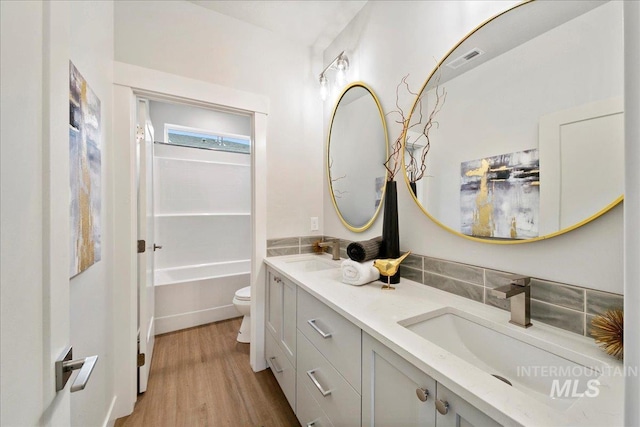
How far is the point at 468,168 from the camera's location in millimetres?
1108

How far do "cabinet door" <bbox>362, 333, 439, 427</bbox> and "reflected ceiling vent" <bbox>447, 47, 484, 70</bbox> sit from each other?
1.22 metres

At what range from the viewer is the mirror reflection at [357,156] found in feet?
5.44

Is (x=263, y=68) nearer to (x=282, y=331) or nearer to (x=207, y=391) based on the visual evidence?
(x=282, y=331)

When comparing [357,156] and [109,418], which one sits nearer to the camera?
[109,418]

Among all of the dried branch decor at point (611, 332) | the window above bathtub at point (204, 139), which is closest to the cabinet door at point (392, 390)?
the dried branch decor at point (611, 332)

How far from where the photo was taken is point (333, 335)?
1.07 meters

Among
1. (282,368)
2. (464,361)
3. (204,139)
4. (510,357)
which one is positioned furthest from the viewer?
(204,139)

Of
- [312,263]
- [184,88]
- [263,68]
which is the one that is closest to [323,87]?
[263,68]

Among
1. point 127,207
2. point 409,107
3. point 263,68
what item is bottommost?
point 127,207

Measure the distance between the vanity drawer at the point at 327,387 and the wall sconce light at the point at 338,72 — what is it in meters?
1.77

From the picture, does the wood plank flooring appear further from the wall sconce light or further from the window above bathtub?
the window above bathtub

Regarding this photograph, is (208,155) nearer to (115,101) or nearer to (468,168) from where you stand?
(115,101)

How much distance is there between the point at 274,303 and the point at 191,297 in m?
1.40

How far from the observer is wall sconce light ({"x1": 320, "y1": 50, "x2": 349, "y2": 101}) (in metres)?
1.83
